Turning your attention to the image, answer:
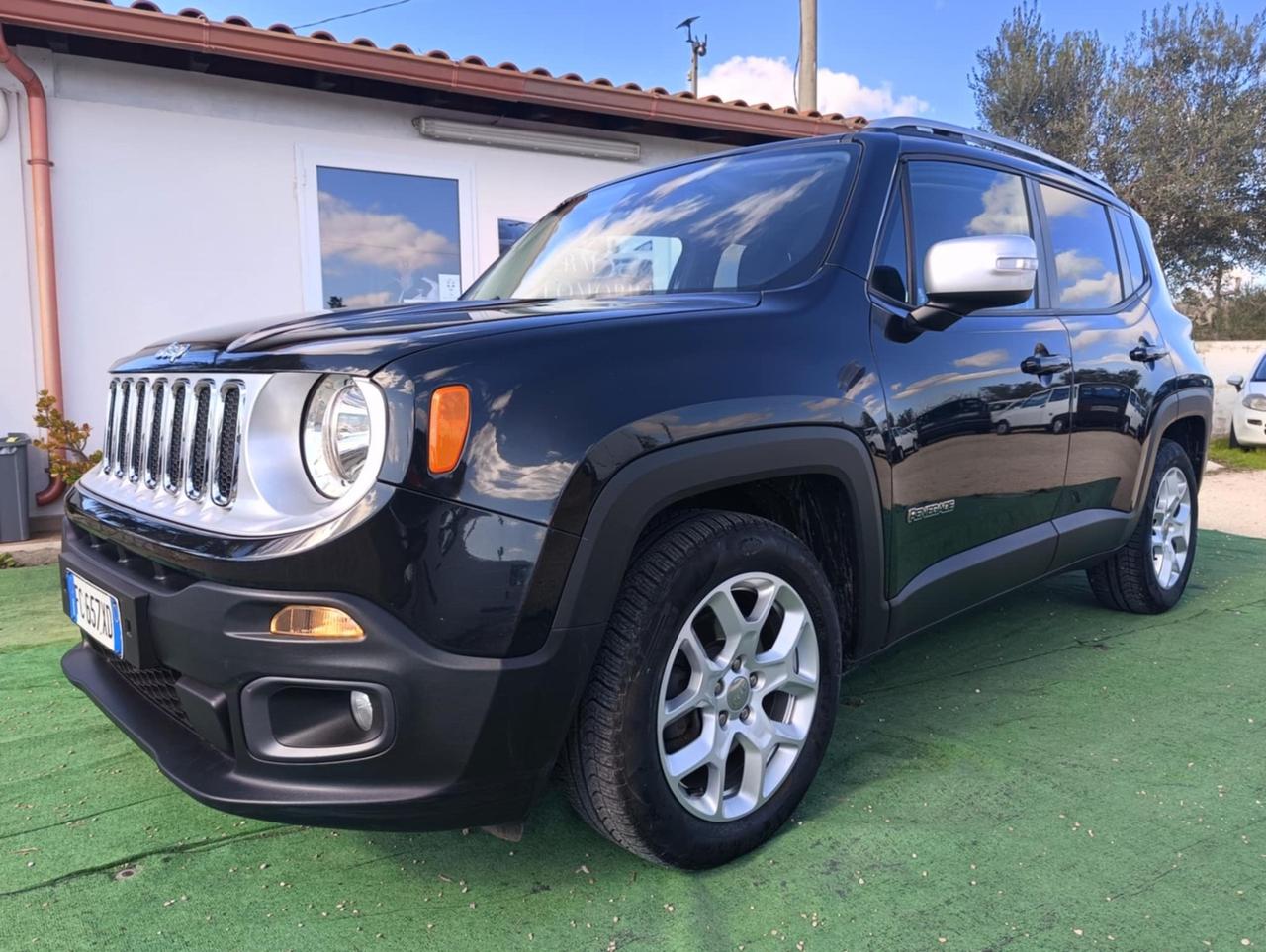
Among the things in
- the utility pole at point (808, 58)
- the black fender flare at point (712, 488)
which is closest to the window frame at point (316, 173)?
the black fender flare at point (712, 488)

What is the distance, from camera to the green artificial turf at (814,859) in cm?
192

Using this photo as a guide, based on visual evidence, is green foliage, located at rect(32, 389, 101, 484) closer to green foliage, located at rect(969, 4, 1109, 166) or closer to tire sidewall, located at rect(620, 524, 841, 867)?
tire sidewall, located at rect(620, 524, 841, 867)

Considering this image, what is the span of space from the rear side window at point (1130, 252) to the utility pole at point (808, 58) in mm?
6769

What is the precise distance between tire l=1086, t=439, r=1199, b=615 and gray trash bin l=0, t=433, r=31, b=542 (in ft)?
19.6

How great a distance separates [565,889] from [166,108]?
5977 mm

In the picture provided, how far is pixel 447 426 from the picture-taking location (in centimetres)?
167

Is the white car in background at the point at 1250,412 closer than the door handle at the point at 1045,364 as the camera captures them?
No

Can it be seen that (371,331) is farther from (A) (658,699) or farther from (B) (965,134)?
(B) (965,134)

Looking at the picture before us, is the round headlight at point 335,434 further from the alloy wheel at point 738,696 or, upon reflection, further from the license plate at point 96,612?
the alloy wheel at point 738,696

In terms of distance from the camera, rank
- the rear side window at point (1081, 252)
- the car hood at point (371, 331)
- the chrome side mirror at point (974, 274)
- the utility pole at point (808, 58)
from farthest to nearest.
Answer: the utility pole at point (808, 58), the rear side window at point (1081, 252), the chrome side mirror at point (974, 274), the car hood at point (371, 331)

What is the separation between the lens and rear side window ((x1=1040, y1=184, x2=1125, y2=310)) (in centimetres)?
346

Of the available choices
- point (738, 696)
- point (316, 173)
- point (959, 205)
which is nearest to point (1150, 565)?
point (959, 205)

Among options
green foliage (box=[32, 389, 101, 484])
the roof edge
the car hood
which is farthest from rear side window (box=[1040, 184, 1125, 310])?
green foliage (box=[32, 389, 101, 484])

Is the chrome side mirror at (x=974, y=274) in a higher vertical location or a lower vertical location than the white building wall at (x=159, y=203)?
lower
